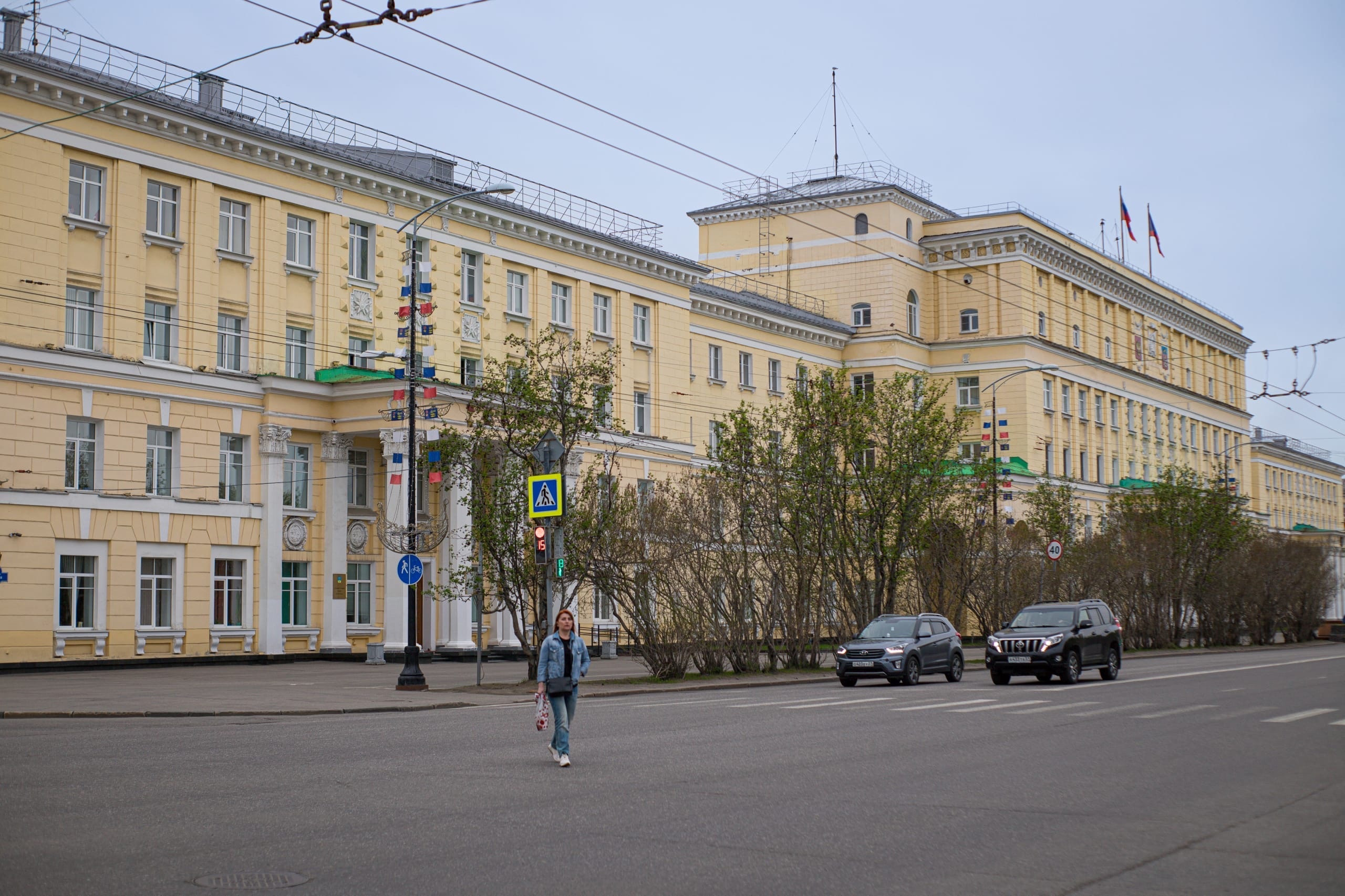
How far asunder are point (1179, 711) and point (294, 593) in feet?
98.4

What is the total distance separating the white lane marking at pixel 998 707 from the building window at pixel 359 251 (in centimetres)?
2950

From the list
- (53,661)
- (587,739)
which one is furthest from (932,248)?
(587,739)

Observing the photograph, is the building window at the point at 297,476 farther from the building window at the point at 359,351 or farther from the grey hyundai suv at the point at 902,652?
the grey hyundai suv at the point at 902,652

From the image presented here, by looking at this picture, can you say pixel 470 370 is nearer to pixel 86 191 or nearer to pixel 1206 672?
pixel 86 191

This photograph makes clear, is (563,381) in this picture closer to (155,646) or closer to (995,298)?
(155,646)

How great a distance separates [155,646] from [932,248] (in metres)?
52.7

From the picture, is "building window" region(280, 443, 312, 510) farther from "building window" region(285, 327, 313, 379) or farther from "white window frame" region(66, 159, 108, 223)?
"white window frame" region(66, 159, 108, 223)

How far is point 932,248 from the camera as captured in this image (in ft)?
260

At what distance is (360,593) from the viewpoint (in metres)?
45.9

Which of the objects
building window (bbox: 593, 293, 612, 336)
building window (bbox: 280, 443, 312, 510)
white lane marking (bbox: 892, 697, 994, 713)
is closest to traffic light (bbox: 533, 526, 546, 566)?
white lane marking (bbox: 892, 697, 994, 713)

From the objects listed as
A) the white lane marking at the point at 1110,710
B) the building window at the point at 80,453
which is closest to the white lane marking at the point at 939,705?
the white lane marking at the point at 1110,710

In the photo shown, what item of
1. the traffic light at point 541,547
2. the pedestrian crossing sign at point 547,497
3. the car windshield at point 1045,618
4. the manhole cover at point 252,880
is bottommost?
the manhole cover at point 252,880

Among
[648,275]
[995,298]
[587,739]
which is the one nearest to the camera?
[587,739]

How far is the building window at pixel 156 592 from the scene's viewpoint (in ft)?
129
